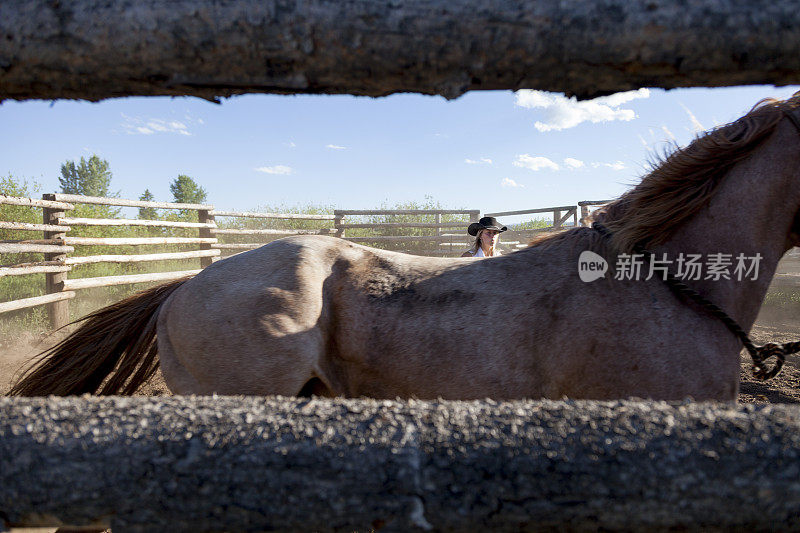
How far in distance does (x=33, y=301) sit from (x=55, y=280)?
2.40 feet

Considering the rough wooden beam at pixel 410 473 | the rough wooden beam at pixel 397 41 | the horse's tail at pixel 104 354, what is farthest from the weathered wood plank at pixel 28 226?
the rough wooden beam at pixel 410 473

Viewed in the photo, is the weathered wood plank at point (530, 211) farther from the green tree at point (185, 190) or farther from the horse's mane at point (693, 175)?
the green tree at point (185, 190)

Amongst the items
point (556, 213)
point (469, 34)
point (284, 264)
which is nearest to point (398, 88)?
point (469, 34)

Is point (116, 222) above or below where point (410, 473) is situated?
above

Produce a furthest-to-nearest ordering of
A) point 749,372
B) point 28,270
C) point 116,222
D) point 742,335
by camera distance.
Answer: point 116,222 < point 28,270 < point 749,372 < point 742,335

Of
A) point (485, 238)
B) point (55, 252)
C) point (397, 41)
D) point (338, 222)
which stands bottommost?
point (55, 252)

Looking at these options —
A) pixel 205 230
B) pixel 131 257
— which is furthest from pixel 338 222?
pixel 131 257

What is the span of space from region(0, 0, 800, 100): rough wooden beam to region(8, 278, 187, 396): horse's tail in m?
1.89

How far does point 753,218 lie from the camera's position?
2.14 meters

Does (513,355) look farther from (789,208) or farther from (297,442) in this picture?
(789,208)

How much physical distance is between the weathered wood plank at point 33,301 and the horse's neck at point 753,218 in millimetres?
7614

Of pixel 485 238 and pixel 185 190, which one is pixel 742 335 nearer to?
pixel 485 238

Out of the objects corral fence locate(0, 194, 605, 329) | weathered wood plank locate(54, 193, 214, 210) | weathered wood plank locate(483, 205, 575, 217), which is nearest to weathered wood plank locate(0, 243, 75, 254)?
corral fence locate(0, 194, 605, 329)

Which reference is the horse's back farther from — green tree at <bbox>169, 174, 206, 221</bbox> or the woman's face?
green tree at <bbox>169, 174, 206, 221</bbox>
